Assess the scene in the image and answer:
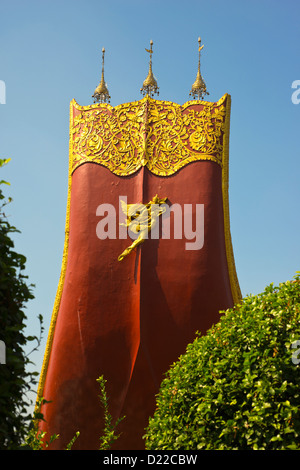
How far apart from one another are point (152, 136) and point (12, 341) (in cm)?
620

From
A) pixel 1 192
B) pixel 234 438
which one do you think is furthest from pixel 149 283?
pixel 1 192

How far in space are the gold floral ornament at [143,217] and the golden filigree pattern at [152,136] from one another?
591mm

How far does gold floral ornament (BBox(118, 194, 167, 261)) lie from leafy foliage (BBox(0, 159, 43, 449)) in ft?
16.4

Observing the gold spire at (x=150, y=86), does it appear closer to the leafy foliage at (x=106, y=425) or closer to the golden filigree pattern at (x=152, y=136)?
the golden filigree pattern at (x=152, y=136)

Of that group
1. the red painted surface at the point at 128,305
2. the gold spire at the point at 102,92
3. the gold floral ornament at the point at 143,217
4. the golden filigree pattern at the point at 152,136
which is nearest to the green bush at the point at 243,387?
the red painted surface at the point at 128,305

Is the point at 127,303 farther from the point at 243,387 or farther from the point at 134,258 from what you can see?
the point at 243,387

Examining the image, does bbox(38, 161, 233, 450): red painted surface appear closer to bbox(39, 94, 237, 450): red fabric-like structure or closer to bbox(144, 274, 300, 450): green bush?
bbox(39, 94, 237, 450): red fabric-like structure

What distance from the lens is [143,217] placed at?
8.77 metres

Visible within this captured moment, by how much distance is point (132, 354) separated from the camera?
822cm

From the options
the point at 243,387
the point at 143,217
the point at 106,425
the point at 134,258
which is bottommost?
the point at 106,425

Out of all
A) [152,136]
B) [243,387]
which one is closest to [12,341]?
[243,387]

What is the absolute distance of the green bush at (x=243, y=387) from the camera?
450cm

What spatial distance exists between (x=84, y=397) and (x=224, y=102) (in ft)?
17.9

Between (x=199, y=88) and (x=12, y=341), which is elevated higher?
(x=199, y=88)
